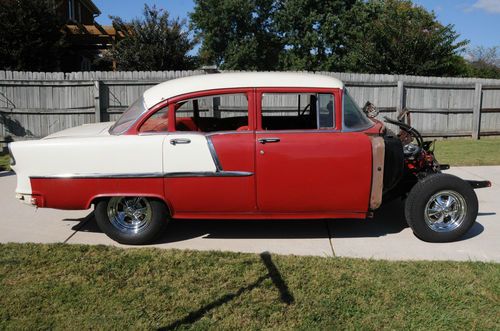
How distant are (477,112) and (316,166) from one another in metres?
10.8

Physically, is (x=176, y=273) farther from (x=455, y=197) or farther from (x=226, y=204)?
(x=455, y=197)

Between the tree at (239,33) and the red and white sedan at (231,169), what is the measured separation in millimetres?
36358

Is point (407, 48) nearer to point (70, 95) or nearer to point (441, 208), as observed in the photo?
point (70, 95)

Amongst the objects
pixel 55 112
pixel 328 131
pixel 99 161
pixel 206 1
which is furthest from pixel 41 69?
pixel 206 1

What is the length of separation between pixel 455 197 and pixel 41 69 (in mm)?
15063

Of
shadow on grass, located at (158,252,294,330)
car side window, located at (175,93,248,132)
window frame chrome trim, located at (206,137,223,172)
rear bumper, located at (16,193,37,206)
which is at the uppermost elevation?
car side window, located at (175,93,248,132)

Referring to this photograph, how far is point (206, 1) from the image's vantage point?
40.7 metres

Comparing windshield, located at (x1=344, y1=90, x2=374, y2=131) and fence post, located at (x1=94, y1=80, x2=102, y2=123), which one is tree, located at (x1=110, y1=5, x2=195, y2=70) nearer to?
fence post, located at (x1=94, y1=80, x2=102, y2=123)

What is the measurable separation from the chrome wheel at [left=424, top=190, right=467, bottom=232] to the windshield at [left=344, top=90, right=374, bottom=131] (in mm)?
1062

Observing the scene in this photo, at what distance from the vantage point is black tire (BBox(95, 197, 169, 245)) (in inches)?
197

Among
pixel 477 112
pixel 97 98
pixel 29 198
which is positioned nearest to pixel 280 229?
pixel 29 198

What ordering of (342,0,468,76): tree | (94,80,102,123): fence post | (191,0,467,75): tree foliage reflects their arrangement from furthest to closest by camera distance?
(191,0,467,75): tree foliage → (342,0,468,76): tree → (94,80,102,123): fence post

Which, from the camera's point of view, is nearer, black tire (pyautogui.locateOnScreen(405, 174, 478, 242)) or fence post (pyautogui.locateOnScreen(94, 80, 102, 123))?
black tire (pyautogui.locateOnScreen(405, 174, 478, 242))

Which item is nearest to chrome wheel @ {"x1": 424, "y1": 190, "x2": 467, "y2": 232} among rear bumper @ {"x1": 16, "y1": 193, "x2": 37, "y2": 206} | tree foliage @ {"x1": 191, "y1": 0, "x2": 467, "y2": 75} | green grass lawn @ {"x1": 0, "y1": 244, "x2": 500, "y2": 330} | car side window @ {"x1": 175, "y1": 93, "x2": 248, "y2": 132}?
green grass lawn @ {"x1": 0, "y1": 244, "x2": 500, "y2": 330}
